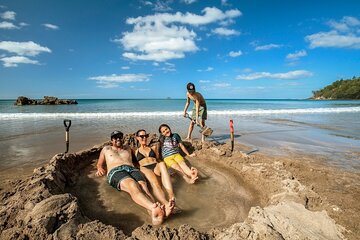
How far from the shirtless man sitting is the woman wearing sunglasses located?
182 mm

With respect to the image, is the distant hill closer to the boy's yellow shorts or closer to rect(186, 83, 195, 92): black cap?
rect(186, 83, 195, 92): black cap

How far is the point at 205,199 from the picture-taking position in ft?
13.7

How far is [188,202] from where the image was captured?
160 inches

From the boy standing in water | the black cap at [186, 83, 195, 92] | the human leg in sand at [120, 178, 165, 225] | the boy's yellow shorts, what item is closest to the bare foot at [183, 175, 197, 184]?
the boy's yellow shorts

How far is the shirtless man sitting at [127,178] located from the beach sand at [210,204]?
21cm

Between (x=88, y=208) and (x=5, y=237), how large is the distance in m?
1.48

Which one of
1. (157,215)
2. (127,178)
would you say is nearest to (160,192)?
(127,178)

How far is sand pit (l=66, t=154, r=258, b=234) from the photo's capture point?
3.48 metres

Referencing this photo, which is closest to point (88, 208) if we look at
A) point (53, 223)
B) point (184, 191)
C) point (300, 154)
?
point (53, 223)

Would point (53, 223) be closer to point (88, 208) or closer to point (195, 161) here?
point (88, 208)

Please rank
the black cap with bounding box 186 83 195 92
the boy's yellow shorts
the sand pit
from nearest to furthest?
the sand pit, the boy's yellow shorts, the black cap with bounding box 186 83 195 92

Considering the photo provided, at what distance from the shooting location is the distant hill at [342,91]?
68.1 meters

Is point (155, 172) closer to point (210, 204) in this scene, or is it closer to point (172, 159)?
point (172, 159)

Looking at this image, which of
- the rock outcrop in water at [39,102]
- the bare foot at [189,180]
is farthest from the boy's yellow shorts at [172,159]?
the rock outcrop in water at [39,102]
